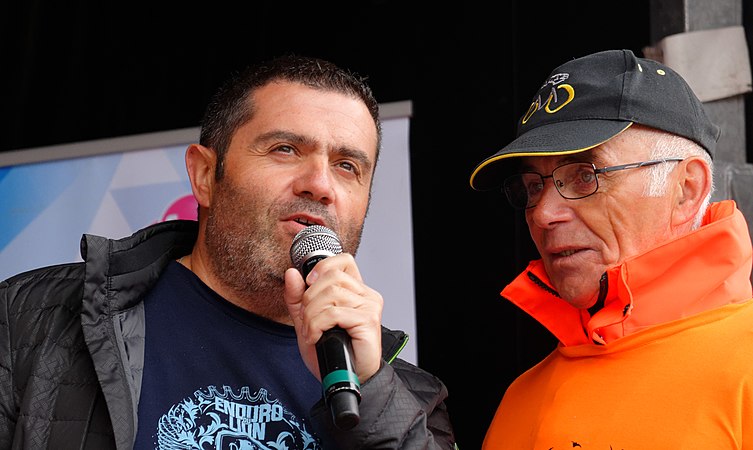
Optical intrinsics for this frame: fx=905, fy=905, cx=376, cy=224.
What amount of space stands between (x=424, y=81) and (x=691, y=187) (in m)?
2.11

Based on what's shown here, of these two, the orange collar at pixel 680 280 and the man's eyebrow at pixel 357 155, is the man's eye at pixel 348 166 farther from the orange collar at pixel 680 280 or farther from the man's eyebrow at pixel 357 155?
the orange collar at pixel 680 280

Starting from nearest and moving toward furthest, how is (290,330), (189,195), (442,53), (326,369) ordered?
(326,369) → (290,330) → (189,195) → (442,53)

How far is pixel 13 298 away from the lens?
2.23 m

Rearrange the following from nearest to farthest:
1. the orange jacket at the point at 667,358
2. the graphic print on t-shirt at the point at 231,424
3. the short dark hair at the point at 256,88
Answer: the orange jacket at the point at 667,358
the graphic print on t-shirt at the point at 231,424
the short dark hair at the point at 256,88

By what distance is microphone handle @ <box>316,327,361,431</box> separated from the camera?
5.12 ft

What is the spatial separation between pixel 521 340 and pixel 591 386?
65.8 inches

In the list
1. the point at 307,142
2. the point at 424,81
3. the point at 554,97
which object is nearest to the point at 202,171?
the point at 307,142

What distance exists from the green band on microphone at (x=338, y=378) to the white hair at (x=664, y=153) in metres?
0.92

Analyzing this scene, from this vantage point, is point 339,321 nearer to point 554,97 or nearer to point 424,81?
point 554,97

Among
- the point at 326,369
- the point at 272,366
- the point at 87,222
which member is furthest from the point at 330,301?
the point at 87,222

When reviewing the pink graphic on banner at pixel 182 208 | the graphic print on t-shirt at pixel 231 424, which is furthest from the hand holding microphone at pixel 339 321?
the pink graphic on banner at pixel 182 208

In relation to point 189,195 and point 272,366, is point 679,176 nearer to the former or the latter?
point 272,366

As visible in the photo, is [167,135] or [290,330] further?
[167,135]

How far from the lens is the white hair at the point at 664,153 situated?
7.04ft
